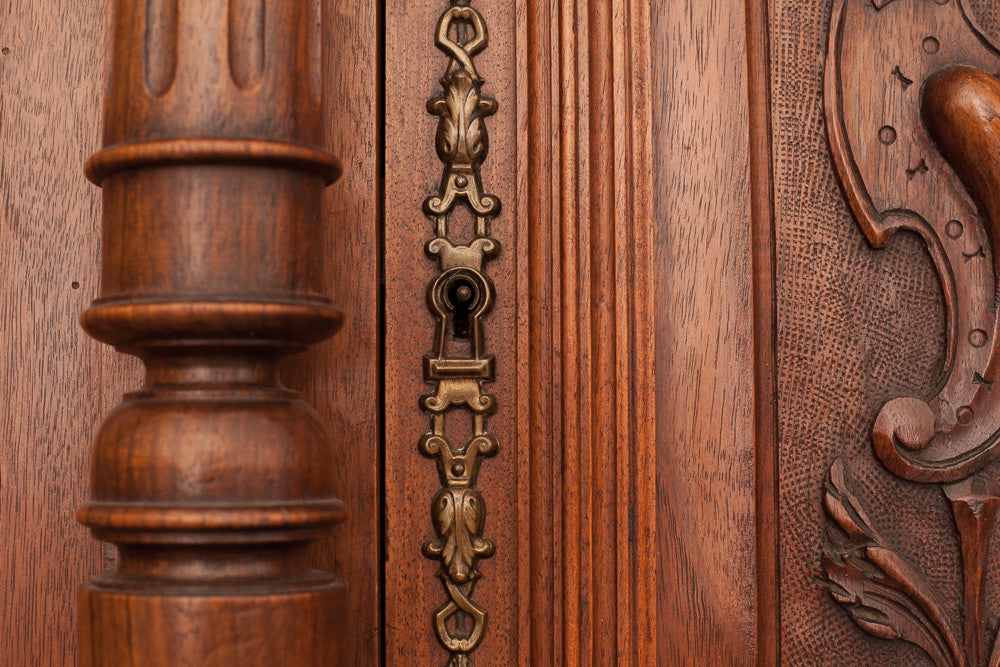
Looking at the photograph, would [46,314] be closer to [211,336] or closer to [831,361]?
[211,336]

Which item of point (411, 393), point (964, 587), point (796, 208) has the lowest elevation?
point (964, 587)

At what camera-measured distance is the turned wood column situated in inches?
17.0

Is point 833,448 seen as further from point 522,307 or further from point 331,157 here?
point 331,157

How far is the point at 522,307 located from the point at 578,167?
0.27 ft

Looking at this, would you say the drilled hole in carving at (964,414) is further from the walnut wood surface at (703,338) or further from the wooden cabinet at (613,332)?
the walnut wood surface at (703,338)

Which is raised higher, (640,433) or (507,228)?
(507,228)

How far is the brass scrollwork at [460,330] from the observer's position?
566mm

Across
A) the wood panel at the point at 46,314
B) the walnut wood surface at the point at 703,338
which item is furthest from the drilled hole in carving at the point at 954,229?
the wood panel at the point at 46,314

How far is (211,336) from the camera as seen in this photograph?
45 cm

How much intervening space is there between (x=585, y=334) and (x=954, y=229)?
23 cm

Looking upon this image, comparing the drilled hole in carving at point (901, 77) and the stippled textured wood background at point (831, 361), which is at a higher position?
the drilled hole in carving at point (901, 77)

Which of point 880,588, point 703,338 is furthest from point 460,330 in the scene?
point 880,588

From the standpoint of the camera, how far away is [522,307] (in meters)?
0.58

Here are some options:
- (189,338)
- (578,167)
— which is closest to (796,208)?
(578,167)
